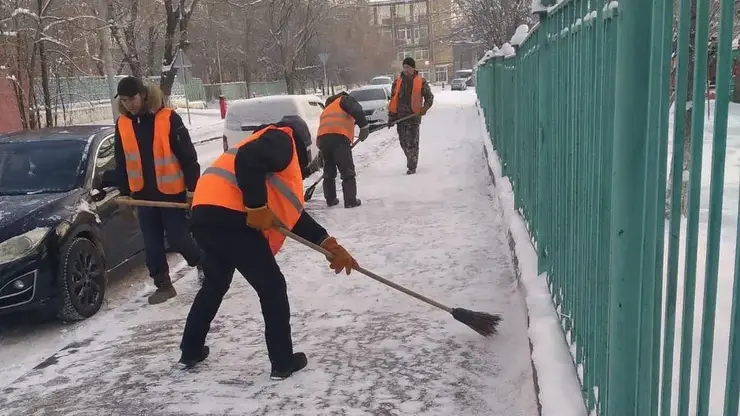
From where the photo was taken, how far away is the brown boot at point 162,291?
514cm

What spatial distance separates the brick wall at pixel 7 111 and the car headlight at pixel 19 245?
1285 centimetres

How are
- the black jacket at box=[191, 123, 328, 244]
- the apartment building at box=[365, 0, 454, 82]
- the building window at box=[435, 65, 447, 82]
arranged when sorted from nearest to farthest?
the black jacket at box=[191, 123, 328, 244], the apartment building at box=[365, 0, 454, 82], the building window at box=[435, 65, 447, 82]

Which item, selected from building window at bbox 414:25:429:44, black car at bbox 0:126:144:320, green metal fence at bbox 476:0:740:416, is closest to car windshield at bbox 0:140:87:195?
black car at bbox 0:126:144:320

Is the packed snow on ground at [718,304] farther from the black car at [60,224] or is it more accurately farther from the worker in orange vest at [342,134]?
the worker in orange vest at [342,134]

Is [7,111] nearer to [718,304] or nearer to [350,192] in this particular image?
[350,192]

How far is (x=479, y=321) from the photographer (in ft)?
13.2

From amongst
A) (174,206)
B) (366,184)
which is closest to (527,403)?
(174,206)

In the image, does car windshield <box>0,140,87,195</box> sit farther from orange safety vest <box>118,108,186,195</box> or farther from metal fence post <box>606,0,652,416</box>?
metal fence post <box>606,0,652,416</box>

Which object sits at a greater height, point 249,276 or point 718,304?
point 249,276

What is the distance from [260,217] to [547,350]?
1524 mm

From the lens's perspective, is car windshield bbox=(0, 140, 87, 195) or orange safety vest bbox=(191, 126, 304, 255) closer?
orange safety vest bbox=(191, 126, 304, 255)

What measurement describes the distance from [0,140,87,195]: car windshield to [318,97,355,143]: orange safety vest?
3.20 meters

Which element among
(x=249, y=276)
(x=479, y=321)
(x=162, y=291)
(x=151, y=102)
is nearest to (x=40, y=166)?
(x=151, y=102)

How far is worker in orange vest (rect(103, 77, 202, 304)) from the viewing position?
4834mm
